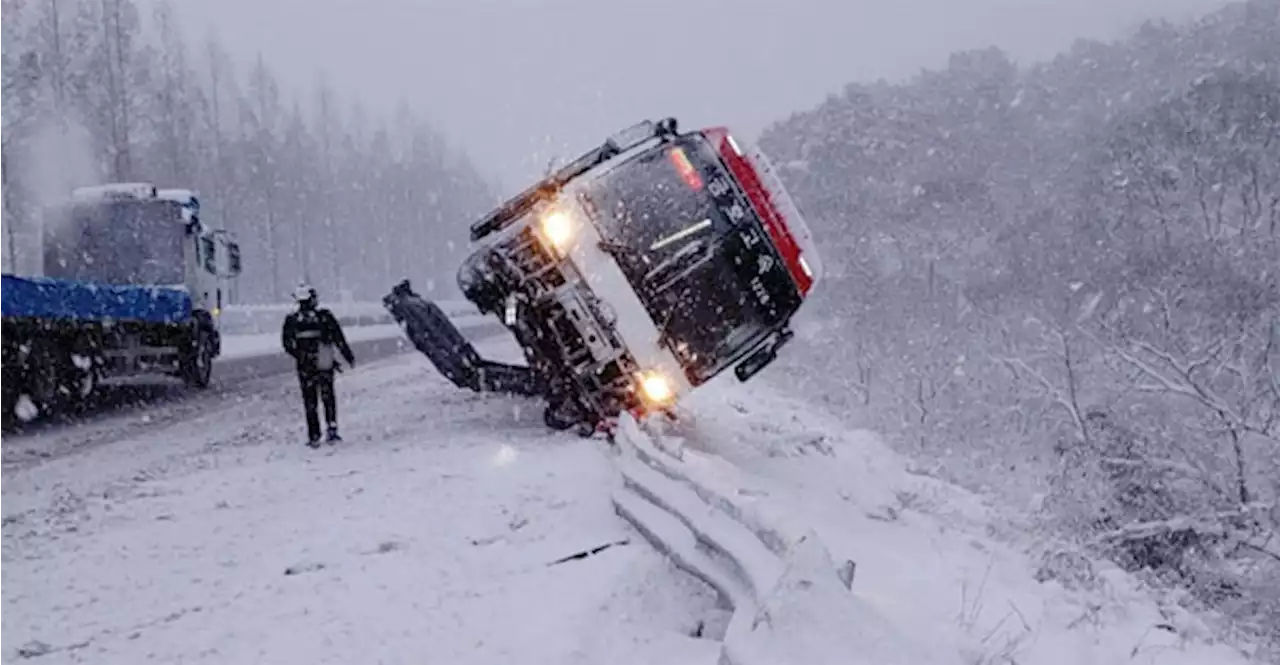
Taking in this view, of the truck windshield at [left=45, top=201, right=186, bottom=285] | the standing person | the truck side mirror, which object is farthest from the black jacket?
the truck windshield at [left=45, top=201, right=186, bottom=285]

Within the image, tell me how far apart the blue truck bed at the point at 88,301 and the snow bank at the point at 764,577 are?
908 centimetres

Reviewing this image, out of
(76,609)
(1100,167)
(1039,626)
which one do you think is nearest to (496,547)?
(76,609)

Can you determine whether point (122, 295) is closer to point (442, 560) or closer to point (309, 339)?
point (309, 339)

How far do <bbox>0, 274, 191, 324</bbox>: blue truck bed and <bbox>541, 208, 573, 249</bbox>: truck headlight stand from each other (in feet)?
21.2

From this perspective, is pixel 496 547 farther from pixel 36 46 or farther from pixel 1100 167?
pixel 36 46

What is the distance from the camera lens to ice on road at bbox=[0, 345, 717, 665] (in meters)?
4.80

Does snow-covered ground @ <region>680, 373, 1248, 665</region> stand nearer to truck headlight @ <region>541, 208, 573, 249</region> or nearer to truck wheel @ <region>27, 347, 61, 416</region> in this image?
truck headlight @ <region>541, 208, 573, 249</region>

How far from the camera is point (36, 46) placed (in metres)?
40.8

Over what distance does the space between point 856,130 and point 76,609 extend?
154ft

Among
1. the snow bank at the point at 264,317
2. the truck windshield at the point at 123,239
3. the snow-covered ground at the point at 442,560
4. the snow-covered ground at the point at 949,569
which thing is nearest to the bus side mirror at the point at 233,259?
the truck windshield at the point at 123,239

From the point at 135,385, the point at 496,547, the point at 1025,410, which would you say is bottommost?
the point at 1025,410

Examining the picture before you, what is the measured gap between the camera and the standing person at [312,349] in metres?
10.3

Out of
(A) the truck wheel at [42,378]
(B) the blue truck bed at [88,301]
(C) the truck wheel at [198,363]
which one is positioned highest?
(B) the blue truck bed at [88,301]

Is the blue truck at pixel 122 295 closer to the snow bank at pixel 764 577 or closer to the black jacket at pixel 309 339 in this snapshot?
the black jacket at pixel 309 339
